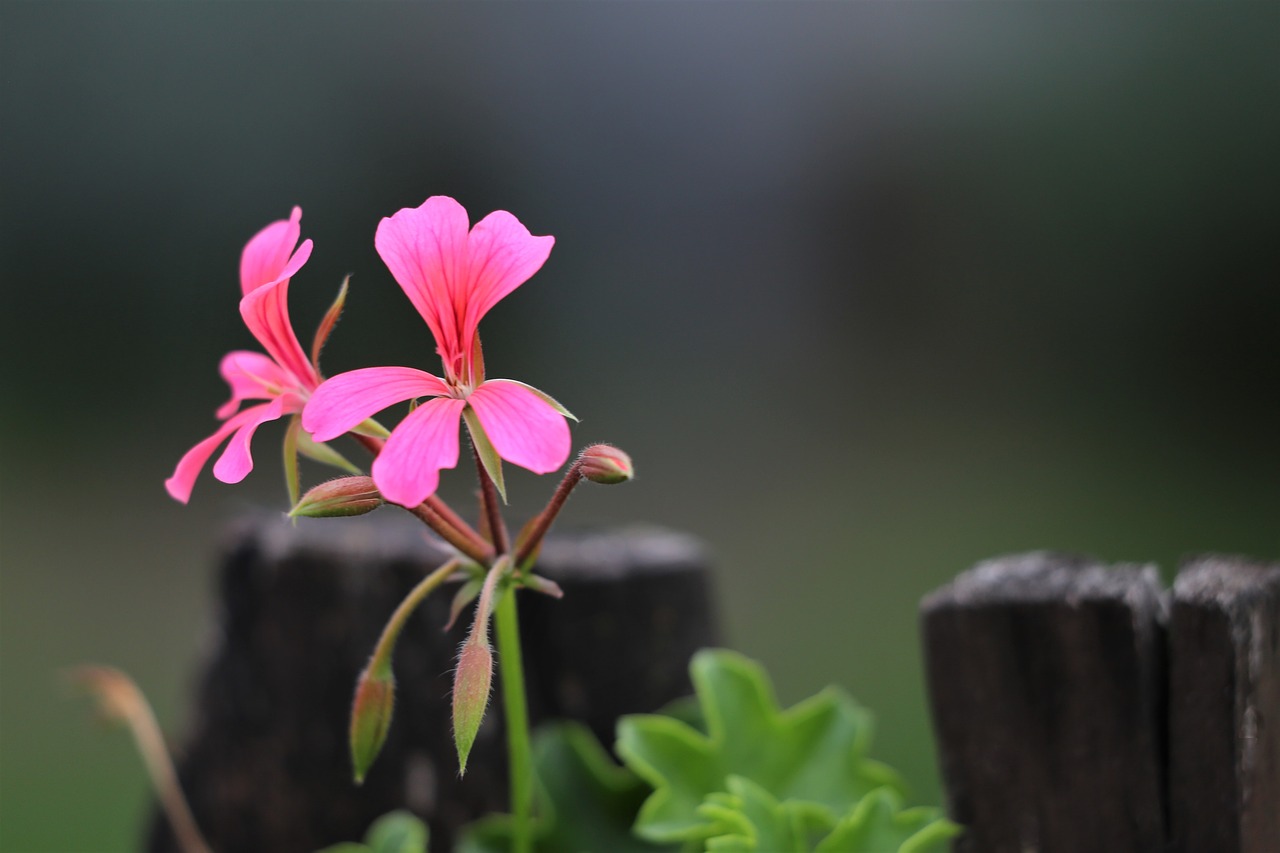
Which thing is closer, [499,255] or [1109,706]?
[499,255]

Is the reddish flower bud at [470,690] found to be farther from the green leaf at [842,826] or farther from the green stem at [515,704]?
the green leaf at [842,826]

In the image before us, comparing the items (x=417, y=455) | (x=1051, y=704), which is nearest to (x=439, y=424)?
(x=417, y=455)

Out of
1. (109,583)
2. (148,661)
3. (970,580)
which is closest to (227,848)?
(970,580)

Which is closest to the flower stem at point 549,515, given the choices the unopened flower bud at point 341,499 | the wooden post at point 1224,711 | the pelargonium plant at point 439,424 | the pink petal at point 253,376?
the pelargonium plant at point 439,424

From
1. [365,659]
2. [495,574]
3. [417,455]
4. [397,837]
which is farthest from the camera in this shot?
[365,659]

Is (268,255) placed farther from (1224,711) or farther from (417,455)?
(1224,711)
